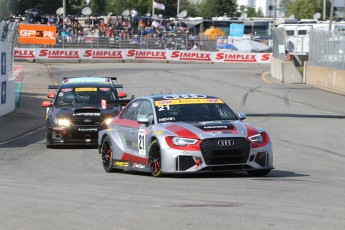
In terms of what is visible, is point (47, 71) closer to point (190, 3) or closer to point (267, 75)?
point (267, 75)

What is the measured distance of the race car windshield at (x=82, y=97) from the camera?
20.9 m

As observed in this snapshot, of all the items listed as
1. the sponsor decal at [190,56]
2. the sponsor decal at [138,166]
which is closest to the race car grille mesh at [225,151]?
the sponsor decal at [138,166]

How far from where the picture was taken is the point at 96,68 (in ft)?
185

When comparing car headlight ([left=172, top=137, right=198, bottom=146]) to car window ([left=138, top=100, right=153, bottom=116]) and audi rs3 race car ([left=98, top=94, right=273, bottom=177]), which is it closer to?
audi rs3 race car ([left=98, top=94, right=273, bottom=177])

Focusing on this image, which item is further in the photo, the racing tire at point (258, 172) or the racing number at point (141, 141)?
the racing number at point (141, 141)

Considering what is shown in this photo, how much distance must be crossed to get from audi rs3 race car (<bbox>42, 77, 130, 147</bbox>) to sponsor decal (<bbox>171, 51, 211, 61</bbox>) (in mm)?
46945

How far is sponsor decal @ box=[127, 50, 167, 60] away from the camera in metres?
66.5

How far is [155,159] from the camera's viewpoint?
1359 cm

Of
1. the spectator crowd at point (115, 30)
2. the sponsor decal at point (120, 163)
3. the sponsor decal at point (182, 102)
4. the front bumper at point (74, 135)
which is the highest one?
the spectator crowd at point (115, 30)

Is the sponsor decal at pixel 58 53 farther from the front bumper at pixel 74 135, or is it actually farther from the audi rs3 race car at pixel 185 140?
the audi rs3 race car at pixel 185 140

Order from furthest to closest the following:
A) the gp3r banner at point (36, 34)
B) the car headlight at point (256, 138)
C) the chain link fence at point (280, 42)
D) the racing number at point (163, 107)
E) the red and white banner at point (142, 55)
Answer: the red and white banner at point (142, 55) → the gp3r banner at point (36, 34) → the chain link fence at point (280, 42) → the racing number at point (163, 107) → the car headlight at point (256, 138)

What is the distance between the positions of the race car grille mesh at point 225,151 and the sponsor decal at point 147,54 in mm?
53619

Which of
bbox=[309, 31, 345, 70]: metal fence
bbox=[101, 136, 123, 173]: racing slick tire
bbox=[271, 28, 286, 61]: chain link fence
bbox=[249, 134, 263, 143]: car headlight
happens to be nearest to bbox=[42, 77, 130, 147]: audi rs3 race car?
bbox=[101, 136, 123, 173]: racing slick tire

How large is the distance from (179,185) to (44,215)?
3.12 meters
